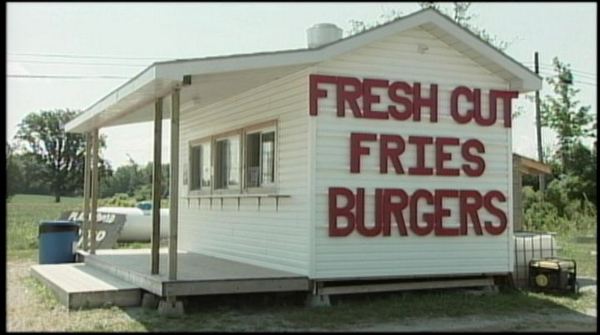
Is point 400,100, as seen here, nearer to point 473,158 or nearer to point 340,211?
point 473,158

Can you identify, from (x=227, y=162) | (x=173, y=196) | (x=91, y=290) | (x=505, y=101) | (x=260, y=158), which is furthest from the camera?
(x=227, y=162)

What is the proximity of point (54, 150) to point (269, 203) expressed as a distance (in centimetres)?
3767

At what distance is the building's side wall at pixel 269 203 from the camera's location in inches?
376

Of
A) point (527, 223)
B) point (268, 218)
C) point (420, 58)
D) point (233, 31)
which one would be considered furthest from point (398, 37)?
point (527, 223)

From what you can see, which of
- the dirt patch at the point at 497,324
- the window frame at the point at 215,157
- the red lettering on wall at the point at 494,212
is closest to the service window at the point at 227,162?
the window frame at the point at 215,157

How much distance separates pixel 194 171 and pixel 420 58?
5130 mm

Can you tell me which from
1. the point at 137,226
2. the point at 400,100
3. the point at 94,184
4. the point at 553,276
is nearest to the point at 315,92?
the point at 400,100

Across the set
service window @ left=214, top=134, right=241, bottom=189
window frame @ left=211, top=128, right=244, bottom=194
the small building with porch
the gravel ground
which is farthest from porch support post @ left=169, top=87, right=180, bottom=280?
service window @ left=214, top=134, right=241, bottom=189

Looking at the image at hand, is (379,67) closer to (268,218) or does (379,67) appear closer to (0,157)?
(268,218)

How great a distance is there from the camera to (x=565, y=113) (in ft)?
121

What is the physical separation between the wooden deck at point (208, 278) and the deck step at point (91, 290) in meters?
0.16

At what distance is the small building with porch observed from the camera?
9.21 metres

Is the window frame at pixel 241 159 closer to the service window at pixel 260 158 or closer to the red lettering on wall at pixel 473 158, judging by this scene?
the service window at pixel 260 158

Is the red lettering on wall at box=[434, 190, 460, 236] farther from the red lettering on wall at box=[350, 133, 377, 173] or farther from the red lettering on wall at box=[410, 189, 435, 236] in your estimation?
the red lettering on wall at box=[350, 133, 377, 173]
